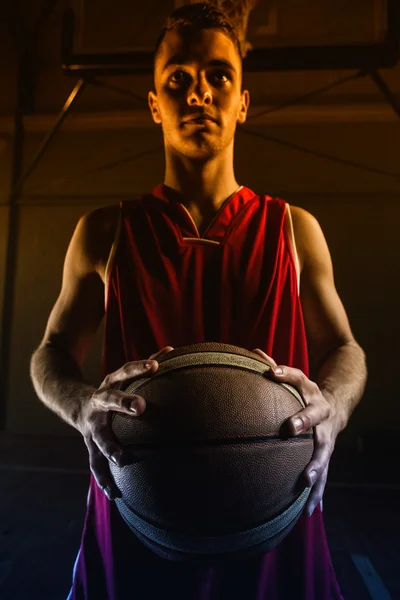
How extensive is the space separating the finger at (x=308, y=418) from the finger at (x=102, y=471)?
26 centimetres

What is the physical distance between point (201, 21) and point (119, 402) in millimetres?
→ 708

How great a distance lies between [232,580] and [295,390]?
1.26ft

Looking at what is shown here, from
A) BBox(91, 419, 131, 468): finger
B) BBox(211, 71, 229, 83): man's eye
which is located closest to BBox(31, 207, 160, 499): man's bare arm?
BBox(91, 419, 131, 468): finger

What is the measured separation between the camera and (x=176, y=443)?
0.49 meters

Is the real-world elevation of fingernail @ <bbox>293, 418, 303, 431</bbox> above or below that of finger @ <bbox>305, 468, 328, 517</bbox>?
above

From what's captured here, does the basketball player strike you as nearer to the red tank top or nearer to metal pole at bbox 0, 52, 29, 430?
the red tank top

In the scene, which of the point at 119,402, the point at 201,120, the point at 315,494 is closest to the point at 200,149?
the point at 201,120

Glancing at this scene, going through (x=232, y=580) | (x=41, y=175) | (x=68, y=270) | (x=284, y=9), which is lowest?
(x=232, y=580)

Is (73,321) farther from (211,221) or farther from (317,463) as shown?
(317,463)

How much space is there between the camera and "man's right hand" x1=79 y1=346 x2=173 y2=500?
0.50 metres

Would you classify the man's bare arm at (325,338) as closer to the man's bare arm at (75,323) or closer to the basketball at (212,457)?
the basketball at (212,457)

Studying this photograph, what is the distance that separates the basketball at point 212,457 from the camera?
0.48 metres

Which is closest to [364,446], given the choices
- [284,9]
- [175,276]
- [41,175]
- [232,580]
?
[232,580]

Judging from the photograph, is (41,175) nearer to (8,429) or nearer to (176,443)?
(8,429)
